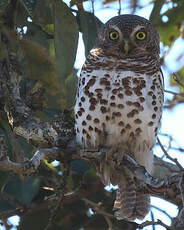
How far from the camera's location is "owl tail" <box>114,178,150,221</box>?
13.3 feet

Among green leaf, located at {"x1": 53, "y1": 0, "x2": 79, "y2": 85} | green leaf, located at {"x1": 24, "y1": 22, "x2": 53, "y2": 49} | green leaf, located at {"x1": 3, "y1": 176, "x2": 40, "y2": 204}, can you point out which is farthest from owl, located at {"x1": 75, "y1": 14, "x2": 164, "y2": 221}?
green leaf, located at {"x1": 3, "y1": 176, "x2": 40, "y2": 204}

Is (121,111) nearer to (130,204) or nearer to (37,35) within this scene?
(130,204)

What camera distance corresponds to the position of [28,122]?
3.41m

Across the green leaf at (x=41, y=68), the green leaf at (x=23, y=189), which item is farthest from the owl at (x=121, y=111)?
the green leaf at (x=41, y=68)

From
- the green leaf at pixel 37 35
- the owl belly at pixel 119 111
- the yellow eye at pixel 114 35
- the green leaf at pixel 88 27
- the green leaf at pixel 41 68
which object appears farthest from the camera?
the yellow eye at pixel 114 35

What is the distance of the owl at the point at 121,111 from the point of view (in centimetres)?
367

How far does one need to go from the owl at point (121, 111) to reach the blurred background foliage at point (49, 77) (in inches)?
6.2

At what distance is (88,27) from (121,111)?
3.02 feet

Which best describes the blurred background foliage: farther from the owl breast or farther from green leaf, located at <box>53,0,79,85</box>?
the owl breast

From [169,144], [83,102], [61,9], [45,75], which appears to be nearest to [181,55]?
[169,144]

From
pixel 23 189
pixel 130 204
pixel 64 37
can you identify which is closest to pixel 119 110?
pixel 64 37

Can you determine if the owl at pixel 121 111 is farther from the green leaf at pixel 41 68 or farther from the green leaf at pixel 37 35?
the green leaf at pixel 41 68

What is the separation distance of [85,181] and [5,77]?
156 centimetres

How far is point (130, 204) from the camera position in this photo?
13.4 ft
